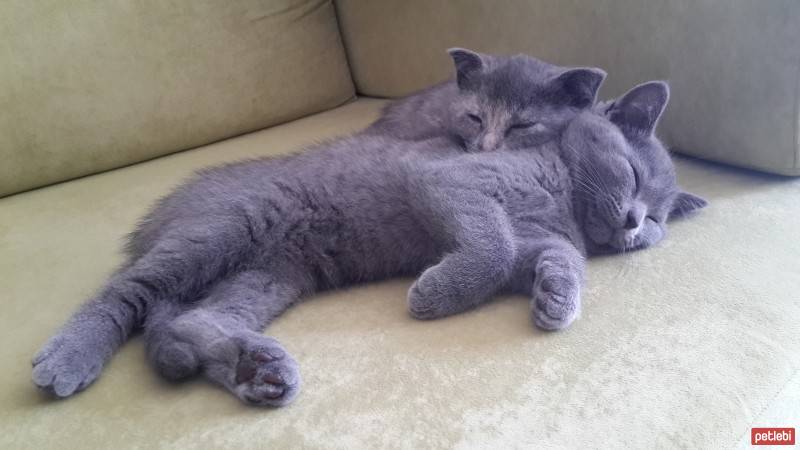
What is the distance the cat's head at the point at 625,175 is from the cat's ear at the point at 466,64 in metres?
0.29

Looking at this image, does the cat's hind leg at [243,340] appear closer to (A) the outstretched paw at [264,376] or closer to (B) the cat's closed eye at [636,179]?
(A) the outstretched paw at [264,376]

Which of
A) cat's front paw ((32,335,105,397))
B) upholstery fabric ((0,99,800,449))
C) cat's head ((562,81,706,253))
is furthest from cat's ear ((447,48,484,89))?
cat's front paw ((32,335,105,397))

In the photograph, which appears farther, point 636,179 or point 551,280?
point 636,179

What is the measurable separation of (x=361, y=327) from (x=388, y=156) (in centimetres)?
42

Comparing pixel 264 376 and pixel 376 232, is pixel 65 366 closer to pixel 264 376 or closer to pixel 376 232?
pixel 264 376

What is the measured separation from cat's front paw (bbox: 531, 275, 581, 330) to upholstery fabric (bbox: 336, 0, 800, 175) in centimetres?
65

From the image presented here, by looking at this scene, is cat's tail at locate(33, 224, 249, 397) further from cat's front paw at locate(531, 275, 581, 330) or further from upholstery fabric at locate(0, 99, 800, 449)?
cat's front paw at locate(531, 275, 581, 330)

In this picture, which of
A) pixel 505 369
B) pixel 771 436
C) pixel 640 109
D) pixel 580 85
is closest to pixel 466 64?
pixel 580 85

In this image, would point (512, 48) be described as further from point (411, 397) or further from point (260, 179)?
point (411, 397)

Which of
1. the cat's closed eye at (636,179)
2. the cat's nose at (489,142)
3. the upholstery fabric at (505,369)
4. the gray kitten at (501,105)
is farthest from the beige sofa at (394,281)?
the cat's nose at (489,142)

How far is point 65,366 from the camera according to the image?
90 cm

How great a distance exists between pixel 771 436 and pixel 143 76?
162 centimetres

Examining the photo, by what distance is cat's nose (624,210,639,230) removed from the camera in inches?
45.4

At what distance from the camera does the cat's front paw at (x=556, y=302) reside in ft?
3.10
